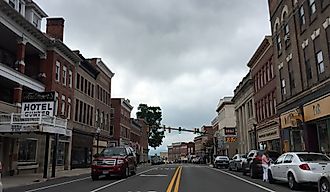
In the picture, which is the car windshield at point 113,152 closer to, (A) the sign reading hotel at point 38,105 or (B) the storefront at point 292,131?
(A) the sign reading hotel at point 38,105

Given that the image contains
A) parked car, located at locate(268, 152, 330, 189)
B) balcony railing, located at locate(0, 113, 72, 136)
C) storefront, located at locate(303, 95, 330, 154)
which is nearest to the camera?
parked car, located at locate(268, 152, 330, 189)

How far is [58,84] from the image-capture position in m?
36.1

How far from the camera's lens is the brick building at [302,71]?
915 inches

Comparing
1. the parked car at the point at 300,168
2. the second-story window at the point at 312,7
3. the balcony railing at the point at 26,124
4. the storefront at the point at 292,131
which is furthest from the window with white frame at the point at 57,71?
the parked car at the point at 300,168

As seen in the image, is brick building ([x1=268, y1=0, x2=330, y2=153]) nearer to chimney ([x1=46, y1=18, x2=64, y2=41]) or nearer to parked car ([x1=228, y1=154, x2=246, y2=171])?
parked car ([x1=228, y1=154, x2=246, y2=171])

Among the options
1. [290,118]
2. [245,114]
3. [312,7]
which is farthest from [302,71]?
[245,114]

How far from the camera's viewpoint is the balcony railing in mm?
24203

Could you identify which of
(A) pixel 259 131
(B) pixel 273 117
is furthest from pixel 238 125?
(B) pixel 273 117

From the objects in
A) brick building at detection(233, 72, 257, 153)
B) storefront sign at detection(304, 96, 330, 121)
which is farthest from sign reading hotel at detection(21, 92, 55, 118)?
brick building at detection(233, 72, 257, 153)

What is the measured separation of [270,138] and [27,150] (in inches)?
897

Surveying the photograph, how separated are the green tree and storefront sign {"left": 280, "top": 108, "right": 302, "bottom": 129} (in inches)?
2665

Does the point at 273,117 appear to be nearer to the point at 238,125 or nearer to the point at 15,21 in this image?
the point at 238,125

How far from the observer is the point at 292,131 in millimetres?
29719

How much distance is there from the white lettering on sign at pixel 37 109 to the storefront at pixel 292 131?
56.1 feet
